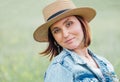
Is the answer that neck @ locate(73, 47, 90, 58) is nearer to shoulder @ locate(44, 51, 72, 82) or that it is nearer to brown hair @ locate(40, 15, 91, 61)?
brown hair @ locate(40, 15, 91, 61)

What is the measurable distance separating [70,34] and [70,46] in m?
0.06

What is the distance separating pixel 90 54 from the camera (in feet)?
8.99

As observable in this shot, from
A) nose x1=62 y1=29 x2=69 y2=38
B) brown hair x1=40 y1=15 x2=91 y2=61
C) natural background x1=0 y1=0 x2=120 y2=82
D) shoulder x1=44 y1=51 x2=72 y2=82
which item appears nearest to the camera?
shoulder x1=44 y1=51 x2=72 y2=82

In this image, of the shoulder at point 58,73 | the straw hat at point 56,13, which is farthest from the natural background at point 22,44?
the shoulder at point 58,73

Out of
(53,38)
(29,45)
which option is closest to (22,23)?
(29,45)

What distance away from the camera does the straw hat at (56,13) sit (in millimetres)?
2535

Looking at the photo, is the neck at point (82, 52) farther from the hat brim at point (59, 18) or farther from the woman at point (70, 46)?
the hat brim at point (59, 18)

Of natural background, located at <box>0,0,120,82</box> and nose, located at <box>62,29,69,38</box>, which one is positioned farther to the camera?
natural background, located at <box>0,0,120,82</box>

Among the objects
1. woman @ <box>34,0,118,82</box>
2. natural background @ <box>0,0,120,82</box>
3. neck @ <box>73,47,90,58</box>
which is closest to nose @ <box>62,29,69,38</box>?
woman @ <box>34,0,118,82</box>

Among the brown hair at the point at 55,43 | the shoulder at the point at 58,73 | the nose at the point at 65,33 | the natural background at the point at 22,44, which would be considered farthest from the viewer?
the natural background at the point at 22,44

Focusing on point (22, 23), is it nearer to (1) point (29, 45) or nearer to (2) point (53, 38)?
(1) point (29, 45)

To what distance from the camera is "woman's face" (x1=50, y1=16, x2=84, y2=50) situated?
2488 millimetres

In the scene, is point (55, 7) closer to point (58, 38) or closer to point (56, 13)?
point (56, 13)

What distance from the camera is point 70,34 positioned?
2492 mm
